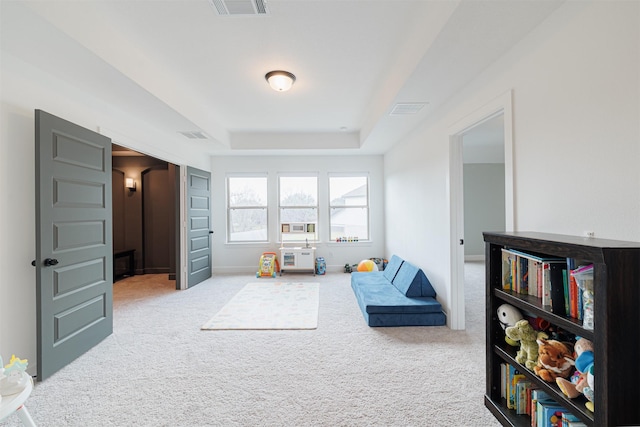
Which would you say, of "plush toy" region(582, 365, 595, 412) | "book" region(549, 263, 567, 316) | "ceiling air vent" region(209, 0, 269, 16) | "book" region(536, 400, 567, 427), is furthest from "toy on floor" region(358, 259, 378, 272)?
"ceiling air vent" region(209, 0, 269, 16)

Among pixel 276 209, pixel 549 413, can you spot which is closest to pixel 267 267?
pixel 276 209

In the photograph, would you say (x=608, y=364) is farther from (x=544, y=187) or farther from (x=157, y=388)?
(x=157, y=388)

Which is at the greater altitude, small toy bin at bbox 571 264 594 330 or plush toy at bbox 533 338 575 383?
small toy bin at bbox 571 264 594 330

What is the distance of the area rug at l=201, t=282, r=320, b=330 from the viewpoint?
3373 millimetres

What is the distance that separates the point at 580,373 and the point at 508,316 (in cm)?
46

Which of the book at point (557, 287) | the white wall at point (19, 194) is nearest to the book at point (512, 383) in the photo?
the book at point (557, 287)

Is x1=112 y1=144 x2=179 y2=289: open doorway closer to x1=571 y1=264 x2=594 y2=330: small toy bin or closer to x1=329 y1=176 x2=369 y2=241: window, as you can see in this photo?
x1=329 y1=176 x2=369 y2=241: window

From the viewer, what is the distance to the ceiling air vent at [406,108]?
10.3ft

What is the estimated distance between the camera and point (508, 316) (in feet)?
5.64

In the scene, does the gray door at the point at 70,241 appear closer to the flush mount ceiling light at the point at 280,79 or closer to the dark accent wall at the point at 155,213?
the flush mount ceiling light at the point at 280,79

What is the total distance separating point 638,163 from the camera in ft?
4.16

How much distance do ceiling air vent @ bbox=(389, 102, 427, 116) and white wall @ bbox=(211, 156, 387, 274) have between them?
9.58 feet

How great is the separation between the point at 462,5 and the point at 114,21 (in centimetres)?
244

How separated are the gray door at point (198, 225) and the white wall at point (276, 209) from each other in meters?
0.50
